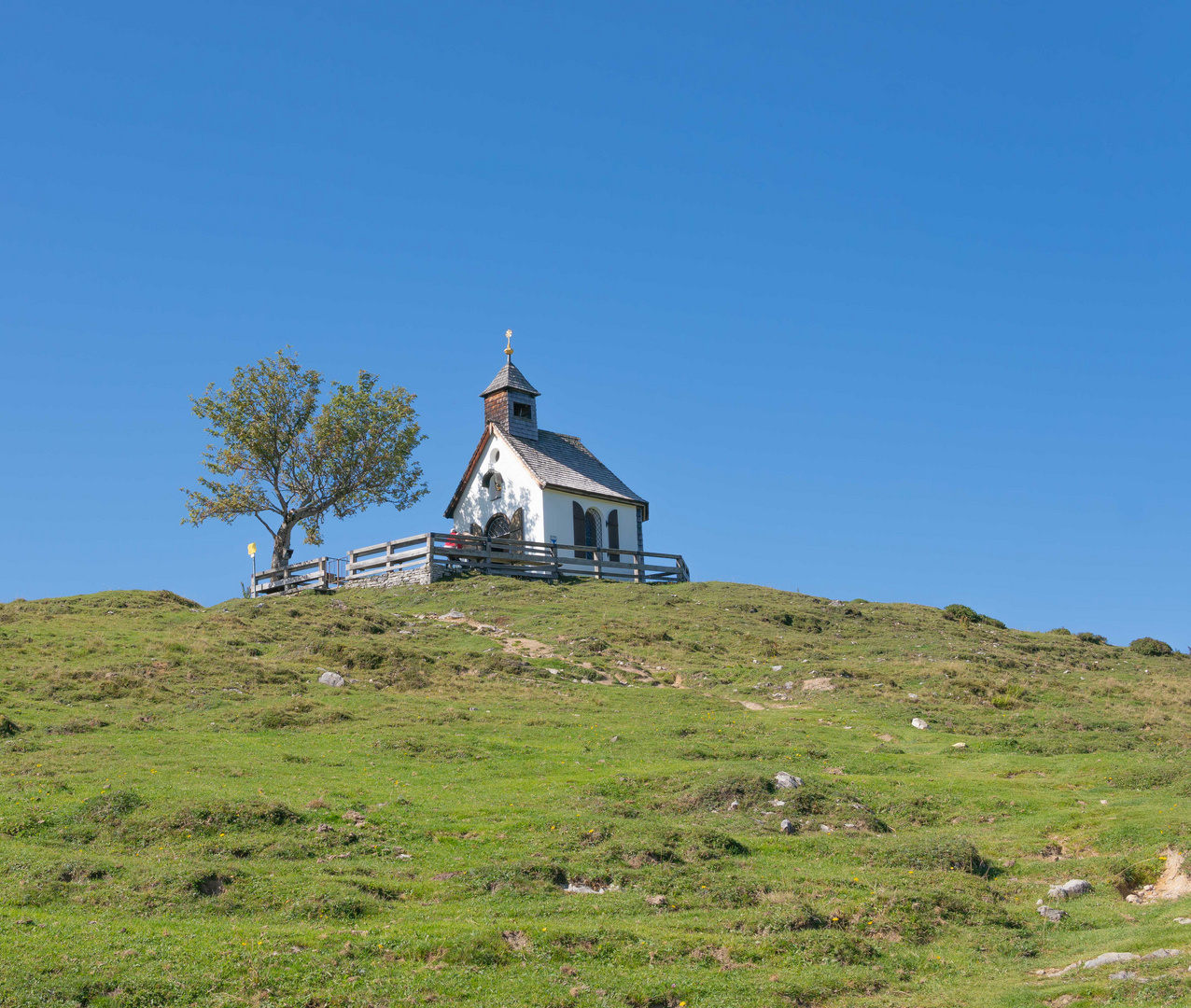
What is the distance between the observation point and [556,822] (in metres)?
20.1

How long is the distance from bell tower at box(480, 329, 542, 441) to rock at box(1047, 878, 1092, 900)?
162 feet

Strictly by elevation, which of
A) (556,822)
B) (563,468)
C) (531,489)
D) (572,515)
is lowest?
(556,822)

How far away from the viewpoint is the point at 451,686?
1320 inches

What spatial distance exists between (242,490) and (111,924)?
164 ft

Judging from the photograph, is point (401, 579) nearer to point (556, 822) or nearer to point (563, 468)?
point (563, 468)

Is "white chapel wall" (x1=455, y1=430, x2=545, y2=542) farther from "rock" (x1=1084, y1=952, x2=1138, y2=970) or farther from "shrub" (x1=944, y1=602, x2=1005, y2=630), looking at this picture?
"rock" (x1=1084, y1=952, x2=1138, y2=970)

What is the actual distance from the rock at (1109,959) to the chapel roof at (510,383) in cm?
5382

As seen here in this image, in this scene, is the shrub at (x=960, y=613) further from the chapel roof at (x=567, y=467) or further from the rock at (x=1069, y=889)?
the rock at (x=1069, y=889)

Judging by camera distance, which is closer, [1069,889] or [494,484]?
[1069,889]

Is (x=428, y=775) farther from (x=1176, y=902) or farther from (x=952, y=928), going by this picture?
(x=1176, y=902)

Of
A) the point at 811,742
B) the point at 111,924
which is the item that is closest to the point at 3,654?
the point at 111,924

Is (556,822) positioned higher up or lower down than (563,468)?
lower down

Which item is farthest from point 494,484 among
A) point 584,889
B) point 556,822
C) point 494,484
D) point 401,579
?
point 584,889

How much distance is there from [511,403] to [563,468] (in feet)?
17.4
